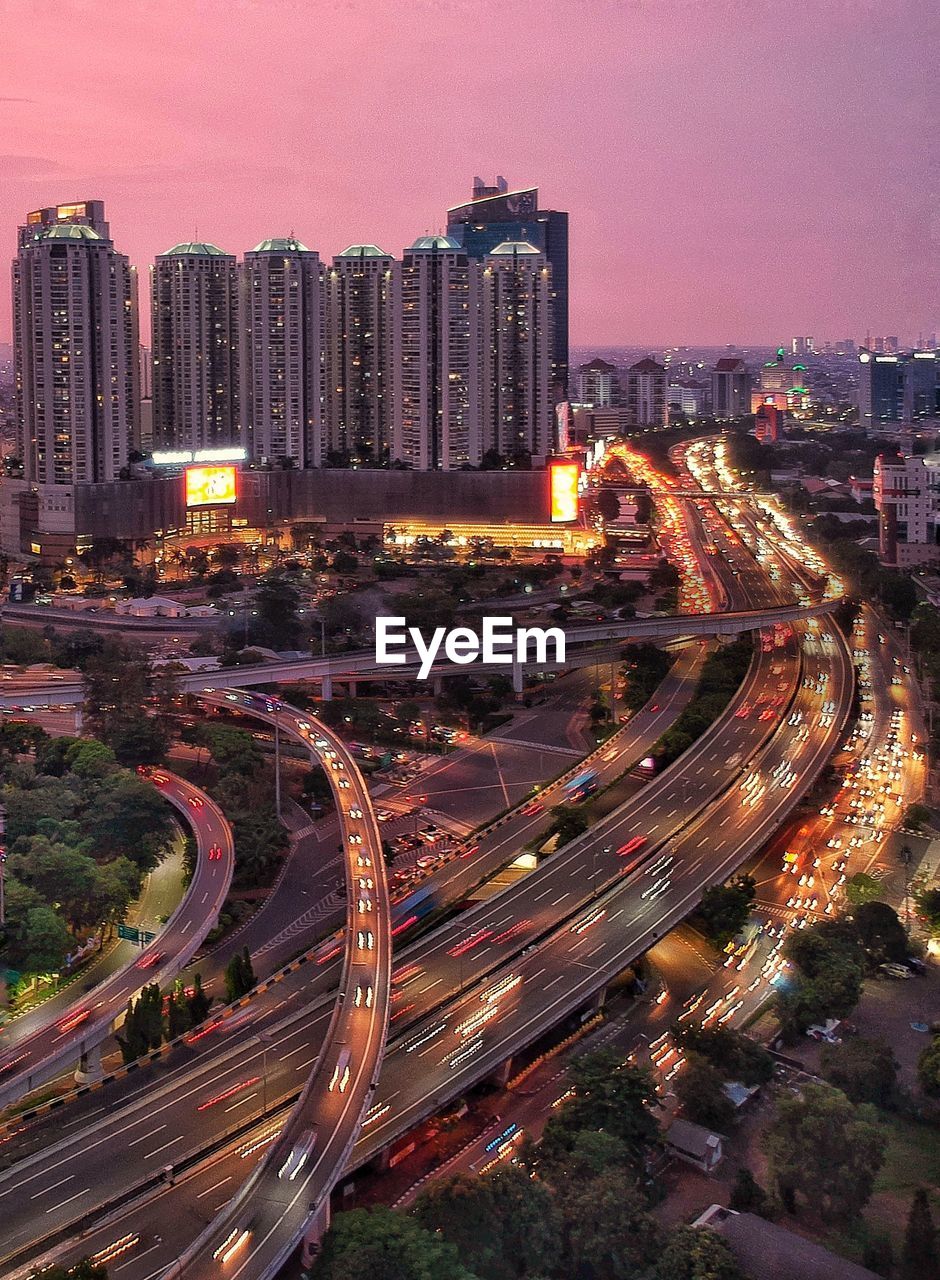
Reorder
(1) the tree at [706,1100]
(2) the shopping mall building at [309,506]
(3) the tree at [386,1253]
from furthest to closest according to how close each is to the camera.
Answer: (2) the shopping mall building at [309,506] < (1) the tree at [706,1100] < (3) the tree at [386,1253]

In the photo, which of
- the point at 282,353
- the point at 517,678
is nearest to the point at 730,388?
the point at 282,353

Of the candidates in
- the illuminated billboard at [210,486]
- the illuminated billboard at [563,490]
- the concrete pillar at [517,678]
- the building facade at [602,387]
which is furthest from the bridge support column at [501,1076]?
the building facade at [602,387]

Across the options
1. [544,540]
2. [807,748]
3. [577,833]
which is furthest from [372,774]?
[544,540]

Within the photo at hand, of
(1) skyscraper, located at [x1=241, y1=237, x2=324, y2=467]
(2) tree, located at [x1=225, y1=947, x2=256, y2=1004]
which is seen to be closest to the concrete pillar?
(2) tree, located at [x1=225, y1=947, x2=256, y2=1004]

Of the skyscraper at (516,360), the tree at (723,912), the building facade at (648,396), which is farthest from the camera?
the building facade at (648,396)

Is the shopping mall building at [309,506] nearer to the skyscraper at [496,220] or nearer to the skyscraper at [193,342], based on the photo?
the skyscraper at [193,342]

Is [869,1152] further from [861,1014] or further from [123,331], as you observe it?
[123,331]
